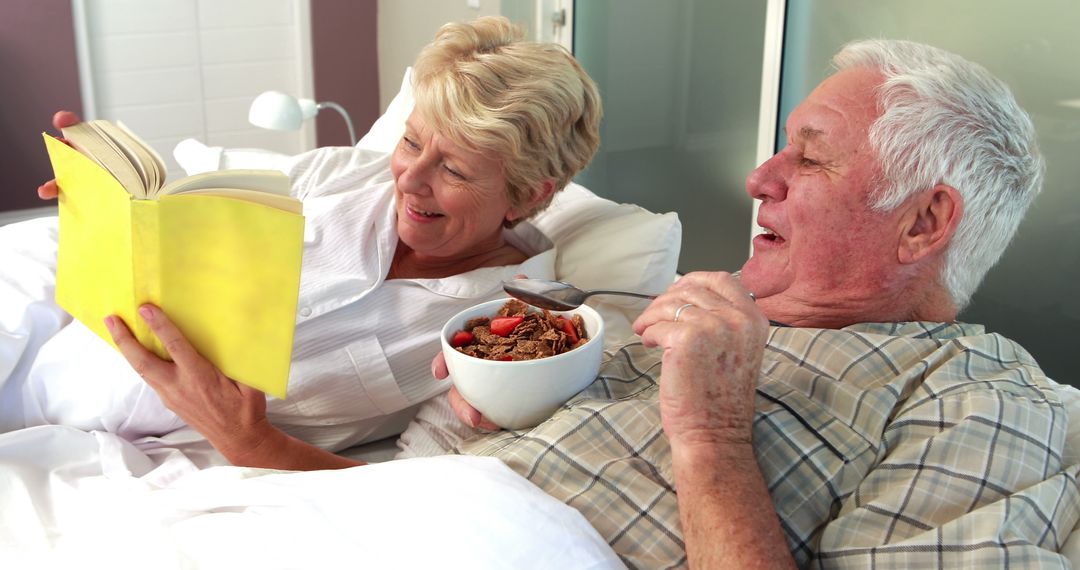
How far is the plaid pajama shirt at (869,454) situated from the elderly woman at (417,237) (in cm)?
27

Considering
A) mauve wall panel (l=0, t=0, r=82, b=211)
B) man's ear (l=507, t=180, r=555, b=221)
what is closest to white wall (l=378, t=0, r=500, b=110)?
mauve wall panel (l=0, t=0, r=82, b=211)

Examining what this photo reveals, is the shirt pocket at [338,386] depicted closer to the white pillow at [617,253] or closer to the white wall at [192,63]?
the white pillow at [617,253]

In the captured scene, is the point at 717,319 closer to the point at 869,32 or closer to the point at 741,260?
the point at 869,32

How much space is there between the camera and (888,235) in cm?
134

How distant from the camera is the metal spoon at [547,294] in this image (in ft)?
4.46

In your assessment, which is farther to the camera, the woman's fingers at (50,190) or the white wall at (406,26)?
the white wall at (406,26)

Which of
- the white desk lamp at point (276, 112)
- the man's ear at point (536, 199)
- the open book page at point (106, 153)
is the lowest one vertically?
the man's ear at point (536, 199)

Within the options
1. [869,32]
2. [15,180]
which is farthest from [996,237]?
[15,180]

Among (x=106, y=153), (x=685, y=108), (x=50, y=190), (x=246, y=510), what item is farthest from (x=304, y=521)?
(x=685, y=108)

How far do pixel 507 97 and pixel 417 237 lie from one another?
28 centimetres

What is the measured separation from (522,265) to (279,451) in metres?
0.53

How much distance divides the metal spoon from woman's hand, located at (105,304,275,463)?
0.38m

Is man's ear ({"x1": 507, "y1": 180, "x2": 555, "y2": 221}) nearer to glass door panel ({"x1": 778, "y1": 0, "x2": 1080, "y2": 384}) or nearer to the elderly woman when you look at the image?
the elderly woman

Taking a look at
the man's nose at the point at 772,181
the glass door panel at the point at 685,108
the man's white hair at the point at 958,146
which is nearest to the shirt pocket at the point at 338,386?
the man's nose at the point at 772,181
